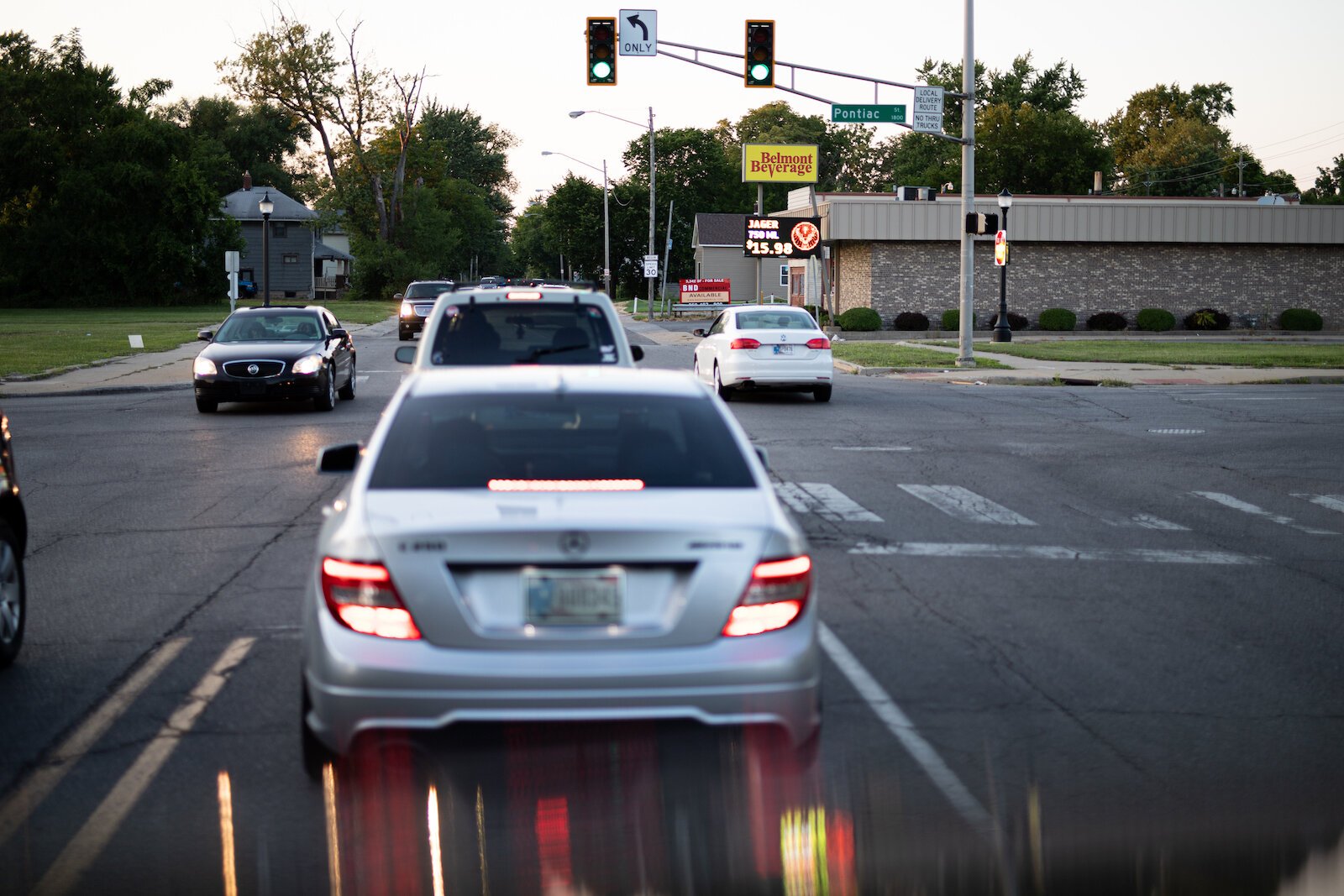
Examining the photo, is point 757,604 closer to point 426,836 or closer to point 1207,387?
point 426,836

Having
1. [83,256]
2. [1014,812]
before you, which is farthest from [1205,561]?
[83,256]

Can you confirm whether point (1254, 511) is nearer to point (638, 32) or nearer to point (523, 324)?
point (523, 324)

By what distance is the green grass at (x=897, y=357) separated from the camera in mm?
31734

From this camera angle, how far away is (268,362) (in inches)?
788

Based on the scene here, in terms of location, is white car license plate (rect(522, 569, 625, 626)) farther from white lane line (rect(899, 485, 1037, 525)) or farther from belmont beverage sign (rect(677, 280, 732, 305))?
belmont beverage sign (rect(677, 280, 732, 305))

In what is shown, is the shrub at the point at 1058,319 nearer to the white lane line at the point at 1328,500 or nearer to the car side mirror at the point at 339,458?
the white lane line at the point at 1328,500

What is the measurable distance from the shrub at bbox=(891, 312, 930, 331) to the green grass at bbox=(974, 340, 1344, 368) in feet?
22.2

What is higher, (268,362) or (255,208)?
(255,208)

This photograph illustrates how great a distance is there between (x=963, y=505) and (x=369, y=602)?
888cm

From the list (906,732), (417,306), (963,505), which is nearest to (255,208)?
(417,306)

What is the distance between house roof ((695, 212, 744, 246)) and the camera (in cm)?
8956

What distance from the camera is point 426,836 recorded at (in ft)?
15.6

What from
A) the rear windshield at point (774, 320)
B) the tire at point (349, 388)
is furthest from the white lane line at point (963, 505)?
the tire at point (349, 388)

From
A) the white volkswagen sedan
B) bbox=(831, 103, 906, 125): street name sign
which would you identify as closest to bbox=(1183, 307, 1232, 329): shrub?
bbox=(831, 103, 906, 125): street name sign
